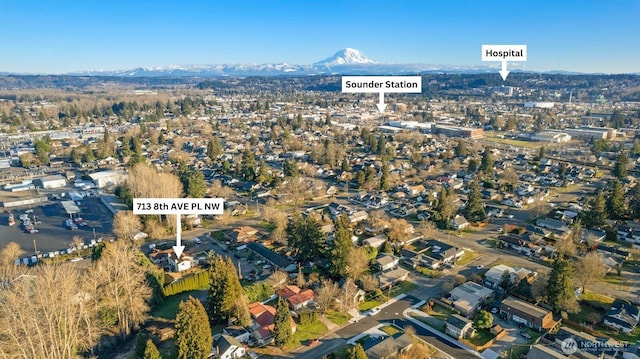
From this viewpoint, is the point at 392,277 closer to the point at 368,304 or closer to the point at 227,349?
the point at 368,304

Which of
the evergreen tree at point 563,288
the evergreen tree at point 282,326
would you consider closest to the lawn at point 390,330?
the evergreen tree at point 282,326

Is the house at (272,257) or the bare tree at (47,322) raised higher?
the bare tree at (47,322)

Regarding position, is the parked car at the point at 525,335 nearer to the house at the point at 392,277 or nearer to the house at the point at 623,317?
the house at the point at 623,317

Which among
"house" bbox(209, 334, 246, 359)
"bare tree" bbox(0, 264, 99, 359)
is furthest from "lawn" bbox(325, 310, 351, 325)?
"bare tree" bbox(0, 264, 99, 359)

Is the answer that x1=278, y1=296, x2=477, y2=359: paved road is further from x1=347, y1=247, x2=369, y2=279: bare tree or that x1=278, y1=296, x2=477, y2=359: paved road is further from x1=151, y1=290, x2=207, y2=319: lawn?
x1=151, y1=290, x2=207, y2=319: lawn

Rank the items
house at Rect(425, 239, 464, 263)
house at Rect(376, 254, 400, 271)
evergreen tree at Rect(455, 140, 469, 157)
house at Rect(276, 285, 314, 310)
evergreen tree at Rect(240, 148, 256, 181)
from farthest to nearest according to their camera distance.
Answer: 1. evergreen tree at Rect(455, 140, 469, 157)
2. evergreen tree at Rect(240, 148, 256, 181)
3. house at Rect(425, 239, 464, 263)
4. house at Rect(376, 254, 400, 271)
5. house at Rect(276, 285, 314, 310)

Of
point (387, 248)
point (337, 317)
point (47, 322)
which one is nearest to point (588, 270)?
point (387, 248)
